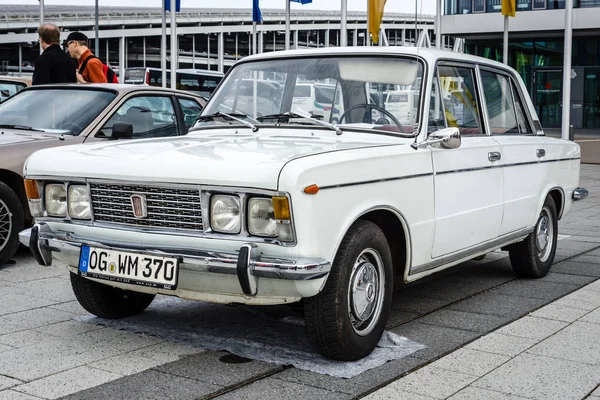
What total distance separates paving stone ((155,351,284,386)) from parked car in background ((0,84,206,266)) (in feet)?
9.43

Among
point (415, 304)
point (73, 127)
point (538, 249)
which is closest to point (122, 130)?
point (73, 127)

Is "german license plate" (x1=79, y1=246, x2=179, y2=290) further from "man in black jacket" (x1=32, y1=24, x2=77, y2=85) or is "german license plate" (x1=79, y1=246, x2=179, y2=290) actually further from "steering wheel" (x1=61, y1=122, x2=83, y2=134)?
"man in black jacket" (x1=32, y1=24, x2=77, y2=85)

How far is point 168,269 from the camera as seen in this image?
410 cm

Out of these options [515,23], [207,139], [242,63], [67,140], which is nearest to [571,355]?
[207,139]

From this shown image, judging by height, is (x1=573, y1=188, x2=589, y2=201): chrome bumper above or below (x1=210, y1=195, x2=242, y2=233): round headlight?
below

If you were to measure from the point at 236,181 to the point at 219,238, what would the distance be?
1.03 feet

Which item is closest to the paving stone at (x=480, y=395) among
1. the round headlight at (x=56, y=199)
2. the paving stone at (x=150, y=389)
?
the paving stone at (x=150, y=389)

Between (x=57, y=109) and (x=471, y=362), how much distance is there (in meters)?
4.99

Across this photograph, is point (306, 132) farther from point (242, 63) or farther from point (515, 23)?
point (515, 23)

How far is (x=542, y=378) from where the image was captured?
13.3 feet

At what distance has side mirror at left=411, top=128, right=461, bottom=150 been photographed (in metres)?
4.91

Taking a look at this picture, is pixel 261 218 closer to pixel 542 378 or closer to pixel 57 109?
pixel 542 378

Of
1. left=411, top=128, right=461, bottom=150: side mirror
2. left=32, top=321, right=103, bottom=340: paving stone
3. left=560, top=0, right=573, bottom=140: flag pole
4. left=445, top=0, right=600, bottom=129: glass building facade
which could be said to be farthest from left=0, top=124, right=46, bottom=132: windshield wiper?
left=445, top=0, right=600, bottom=129: glass building facade

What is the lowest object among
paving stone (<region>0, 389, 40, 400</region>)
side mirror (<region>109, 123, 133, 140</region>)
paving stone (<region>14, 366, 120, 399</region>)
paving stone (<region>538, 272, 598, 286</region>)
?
paving stone (<region>538, 272, 598, 286</region>)
